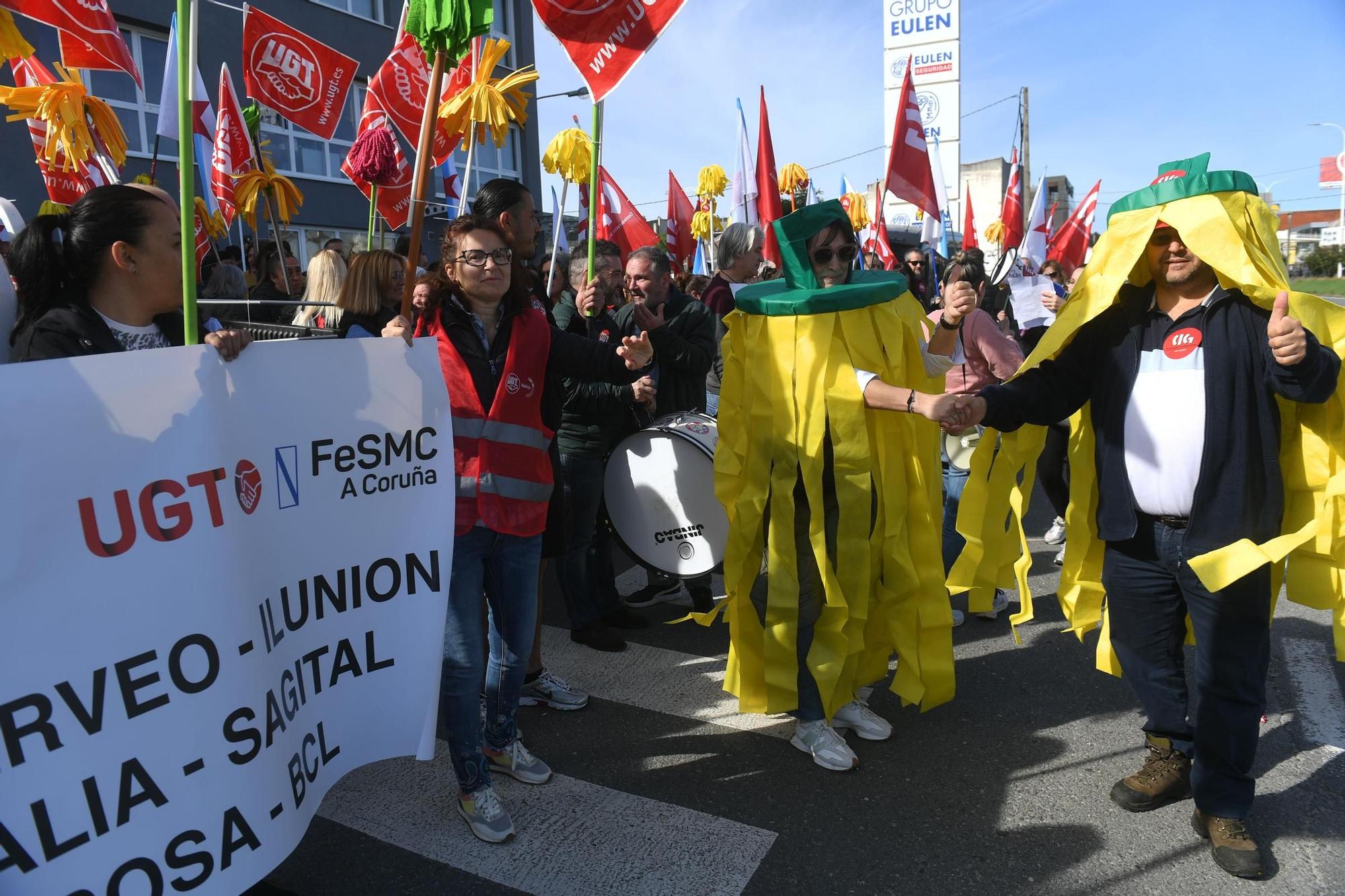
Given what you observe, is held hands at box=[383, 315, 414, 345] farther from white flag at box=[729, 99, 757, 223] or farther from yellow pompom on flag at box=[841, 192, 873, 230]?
yellow pompom on flag at box=[841, 192, 873, 230]

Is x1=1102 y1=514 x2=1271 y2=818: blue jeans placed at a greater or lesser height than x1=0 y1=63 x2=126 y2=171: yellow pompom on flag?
lesser

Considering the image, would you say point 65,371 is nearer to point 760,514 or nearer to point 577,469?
point 760,514

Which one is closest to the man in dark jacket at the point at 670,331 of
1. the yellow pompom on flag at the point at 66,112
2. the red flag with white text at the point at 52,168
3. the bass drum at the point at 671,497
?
the bass drum at the point at 671,497

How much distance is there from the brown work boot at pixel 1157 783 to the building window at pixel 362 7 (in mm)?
18934

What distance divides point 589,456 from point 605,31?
1.82 m

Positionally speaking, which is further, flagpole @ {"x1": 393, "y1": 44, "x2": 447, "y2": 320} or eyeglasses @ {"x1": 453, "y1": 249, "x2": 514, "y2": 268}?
eyeglasses @ {"x1": 453, "y1": 249, "x2": 514, "y2": 268}

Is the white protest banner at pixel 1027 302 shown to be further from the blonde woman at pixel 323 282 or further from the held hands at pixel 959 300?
the blonde woman at pixel 323 282

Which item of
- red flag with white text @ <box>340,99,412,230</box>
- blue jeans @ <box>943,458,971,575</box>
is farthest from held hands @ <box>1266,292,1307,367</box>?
red flag with white text @ <box>340,99,412,230</box>

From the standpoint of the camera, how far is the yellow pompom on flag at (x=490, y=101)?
12.4ft

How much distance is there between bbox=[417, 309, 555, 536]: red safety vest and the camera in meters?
2.68

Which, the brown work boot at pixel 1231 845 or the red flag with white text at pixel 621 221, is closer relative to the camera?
the brown work boot at pixel 1231 845

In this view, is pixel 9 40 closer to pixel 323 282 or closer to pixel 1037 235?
pixel 323 282

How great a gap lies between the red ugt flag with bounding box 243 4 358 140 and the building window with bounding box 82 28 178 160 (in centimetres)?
845

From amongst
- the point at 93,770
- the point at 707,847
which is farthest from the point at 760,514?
the point at 93,770
